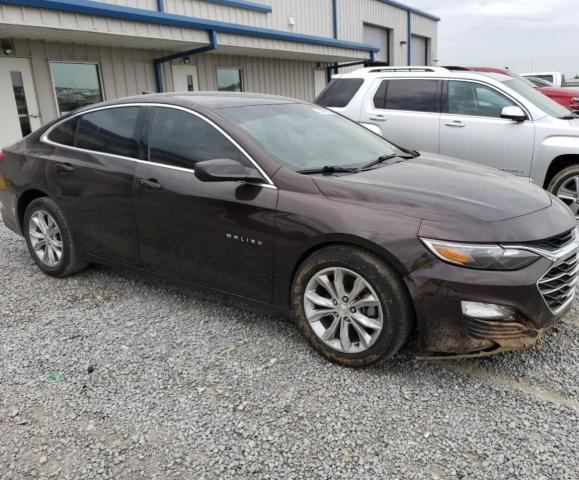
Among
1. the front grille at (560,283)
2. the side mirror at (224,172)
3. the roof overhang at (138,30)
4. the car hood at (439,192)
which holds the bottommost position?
the front grille at (560,283)

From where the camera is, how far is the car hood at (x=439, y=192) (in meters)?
2.78

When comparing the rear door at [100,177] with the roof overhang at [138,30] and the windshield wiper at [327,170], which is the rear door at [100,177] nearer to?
the windshield wiper at [327,170]

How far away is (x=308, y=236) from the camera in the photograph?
2.96 m

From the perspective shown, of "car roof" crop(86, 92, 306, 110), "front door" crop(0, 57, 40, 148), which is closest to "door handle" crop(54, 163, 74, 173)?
"car roof" crop(86, 92, 306, 110)

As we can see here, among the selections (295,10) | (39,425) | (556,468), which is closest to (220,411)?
(39,425)

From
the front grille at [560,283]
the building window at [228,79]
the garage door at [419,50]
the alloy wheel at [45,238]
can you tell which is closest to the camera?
the front grille at [560,283]

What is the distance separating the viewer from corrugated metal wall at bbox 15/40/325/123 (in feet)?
31.6

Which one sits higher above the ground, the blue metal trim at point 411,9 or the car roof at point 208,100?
the blue metal trim at point 411,9

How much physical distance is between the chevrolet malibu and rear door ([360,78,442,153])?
2.89 m

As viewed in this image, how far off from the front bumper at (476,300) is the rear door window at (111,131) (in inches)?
90.4

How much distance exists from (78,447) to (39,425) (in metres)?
0.32

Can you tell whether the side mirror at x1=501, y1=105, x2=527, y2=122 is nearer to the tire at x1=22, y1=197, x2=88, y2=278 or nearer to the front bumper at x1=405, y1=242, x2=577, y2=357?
the front bumper at x1=405, y1=242, x2=577, y2=357

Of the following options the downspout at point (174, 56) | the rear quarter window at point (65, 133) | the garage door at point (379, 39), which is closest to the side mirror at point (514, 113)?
the rear quarter window at point (65, 133)

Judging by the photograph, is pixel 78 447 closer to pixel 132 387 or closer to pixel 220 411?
pixel 132 387
